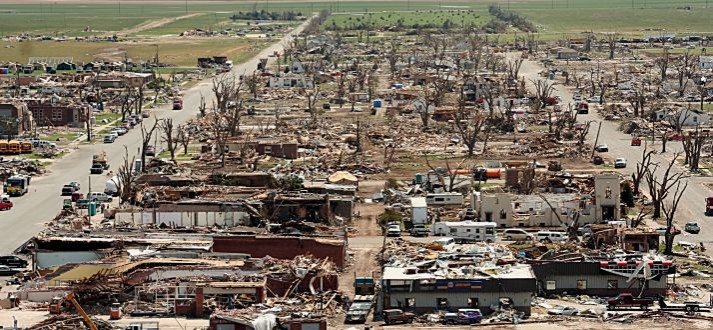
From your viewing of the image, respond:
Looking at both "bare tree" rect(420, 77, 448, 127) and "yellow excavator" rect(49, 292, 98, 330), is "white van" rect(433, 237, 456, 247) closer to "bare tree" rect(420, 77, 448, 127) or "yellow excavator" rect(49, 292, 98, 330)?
"yellow excavator" rect(49, 292, 98, 330)

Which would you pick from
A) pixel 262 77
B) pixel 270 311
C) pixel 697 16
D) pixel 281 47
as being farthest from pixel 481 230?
pixel 697 16

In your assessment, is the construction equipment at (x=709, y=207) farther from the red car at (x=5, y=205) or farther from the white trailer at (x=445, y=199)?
the red car at (x=5, y=205)

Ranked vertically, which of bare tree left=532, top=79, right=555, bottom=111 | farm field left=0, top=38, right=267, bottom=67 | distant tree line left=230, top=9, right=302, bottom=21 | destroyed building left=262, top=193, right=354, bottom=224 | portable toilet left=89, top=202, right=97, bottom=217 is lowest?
distant tree line left=230, top=9, right=302, bottom=21

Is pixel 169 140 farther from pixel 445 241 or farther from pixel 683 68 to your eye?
pixel 683 68

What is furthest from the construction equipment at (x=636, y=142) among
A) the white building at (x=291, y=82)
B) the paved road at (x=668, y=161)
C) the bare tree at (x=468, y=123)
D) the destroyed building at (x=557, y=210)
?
the white building at (x=291, y=82)

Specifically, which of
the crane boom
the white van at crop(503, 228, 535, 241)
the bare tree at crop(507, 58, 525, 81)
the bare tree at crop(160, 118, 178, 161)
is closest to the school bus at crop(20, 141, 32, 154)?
the bare tree at crop(160, 118, 178, 161)

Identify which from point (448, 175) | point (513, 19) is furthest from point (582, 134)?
point (513, 19)
